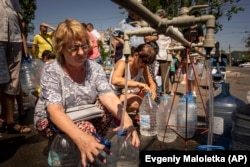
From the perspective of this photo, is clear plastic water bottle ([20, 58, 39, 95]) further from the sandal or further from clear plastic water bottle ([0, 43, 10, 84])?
clear plastic water bottle ([0, 43, 10, 84])

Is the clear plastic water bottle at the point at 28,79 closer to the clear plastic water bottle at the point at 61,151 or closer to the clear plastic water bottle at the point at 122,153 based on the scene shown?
the clear plastic water bottle at the point at 61,151

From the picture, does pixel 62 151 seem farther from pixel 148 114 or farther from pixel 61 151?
pixel 148 114

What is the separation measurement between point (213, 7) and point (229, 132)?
40.3 feet

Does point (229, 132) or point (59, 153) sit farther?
point (229, 132)

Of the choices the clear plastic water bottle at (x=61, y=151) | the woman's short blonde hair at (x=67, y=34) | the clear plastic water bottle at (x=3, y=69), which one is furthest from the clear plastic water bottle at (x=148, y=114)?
the clear plastic water bottle at (x=3, y=69)

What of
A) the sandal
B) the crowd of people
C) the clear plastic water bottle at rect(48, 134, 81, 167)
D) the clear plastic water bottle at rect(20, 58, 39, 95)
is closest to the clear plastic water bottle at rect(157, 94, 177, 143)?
the crowd of people

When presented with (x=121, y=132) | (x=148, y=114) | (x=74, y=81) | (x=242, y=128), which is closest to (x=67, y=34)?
(x=74, y=81)

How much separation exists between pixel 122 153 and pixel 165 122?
5.06 feet

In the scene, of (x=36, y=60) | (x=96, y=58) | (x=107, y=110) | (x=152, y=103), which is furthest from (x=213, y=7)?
(x=107, y=110)

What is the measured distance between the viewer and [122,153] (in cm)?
197

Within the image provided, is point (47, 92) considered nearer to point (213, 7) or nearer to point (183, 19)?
point (183, 19)

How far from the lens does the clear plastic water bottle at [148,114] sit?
328 centimetres

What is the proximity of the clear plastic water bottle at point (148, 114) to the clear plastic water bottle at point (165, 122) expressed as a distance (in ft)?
0.22

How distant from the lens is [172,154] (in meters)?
1.30
